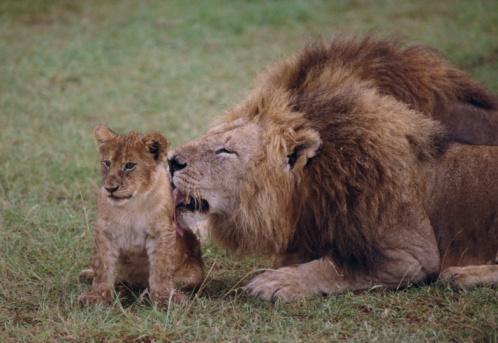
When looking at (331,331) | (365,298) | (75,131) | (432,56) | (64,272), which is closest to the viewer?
(331,331)

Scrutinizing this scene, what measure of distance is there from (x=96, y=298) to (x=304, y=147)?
1.08 m

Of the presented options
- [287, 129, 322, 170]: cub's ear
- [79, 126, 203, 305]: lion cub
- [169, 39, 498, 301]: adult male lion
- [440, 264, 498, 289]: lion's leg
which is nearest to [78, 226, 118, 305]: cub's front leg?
[79, 126, 203, 305]: lion cub

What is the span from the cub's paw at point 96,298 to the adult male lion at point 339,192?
0.51m

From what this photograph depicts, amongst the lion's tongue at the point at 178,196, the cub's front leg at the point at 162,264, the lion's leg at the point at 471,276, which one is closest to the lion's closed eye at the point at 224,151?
the lion's tongue at the point at 178,196

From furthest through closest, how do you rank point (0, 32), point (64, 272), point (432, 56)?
point (0, 32)
point (432, 56)
point (64, 272)

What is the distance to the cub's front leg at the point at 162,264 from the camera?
3.71 metres

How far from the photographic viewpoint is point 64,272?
14.0 feet

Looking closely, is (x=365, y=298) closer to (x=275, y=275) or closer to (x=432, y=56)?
(x=275, y=275)

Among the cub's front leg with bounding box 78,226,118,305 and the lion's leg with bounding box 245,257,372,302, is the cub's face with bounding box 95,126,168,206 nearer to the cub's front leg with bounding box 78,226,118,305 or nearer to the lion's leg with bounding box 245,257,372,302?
the cub's front leg with bounding box 78,226,118,305

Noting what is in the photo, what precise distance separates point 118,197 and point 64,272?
88cm

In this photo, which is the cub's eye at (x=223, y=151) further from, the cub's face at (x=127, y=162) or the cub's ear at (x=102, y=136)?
the cub's ear at (x=102, y=136)

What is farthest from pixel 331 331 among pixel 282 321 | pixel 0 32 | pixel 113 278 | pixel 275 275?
pixel 0 32

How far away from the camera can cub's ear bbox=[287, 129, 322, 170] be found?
12.9 ft

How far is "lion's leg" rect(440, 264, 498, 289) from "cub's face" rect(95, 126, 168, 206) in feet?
4.52
